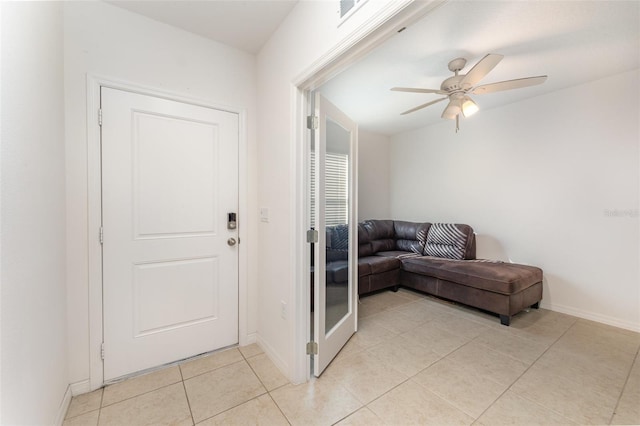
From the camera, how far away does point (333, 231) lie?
210cm

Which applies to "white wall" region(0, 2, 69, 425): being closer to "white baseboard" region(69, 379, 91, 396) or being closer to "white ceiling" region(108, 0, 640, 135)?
"white baseboard" region(69, 379, 91, 396)

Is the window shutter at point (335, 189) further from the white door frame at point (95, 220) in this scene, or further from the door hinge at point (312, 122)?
the white door frame at point (95, 220)

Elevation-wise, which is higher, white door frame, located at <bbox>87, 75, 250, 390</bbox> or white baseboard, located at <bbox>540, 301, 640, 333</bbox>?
white door frame, located at <bbox>87, 75, 250, 390</bbox>

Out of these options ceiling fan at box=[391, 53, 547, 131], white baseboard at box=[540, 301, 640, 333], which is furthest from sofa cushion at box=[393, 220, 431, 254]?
ceiling fan at box=[391, 53, 547, 131]

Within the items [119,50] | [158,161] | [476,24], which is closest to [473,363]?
[476,24]

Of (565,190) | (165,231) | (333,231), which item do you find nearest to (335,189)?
(333,231)

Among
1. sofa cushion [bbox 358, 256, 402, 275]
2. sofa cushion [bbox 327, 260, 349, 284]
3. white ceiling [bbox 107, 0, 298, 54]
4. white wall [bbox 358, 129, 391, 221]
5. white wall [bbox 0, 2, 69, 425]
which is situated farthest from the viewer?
white wall [bbox 358, 129, 391, 221]

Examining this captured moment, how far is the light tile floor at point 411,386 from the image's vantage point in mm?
1476

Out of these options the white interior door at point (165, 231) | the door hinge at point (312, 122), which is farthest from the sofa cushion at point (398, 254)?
the door hinge at point (312, 122)

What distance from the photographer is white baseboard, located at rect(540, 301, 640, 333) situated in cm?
262

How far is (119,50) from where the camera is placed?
1.76 metres

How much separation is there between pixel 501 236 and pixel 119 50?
4.59 meters

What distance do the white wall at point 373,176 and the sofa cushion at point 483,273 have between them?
1571 millimetres

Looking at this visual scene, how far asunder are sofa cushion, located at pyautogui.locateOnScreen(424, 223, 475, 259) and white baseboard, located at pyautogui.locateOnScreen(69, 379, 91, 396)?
3992 millimetres
